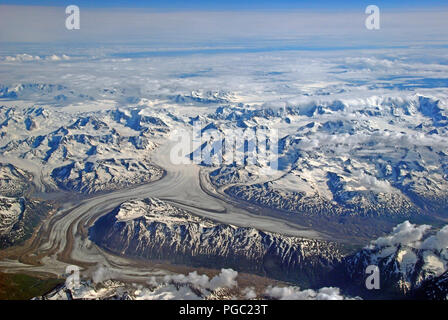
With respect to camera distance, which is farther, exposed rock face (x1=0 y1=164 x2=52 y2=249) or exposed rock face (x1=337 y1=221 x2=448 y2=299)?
exposed rock face (x1=0 y1=164 x2=52 y2=249)

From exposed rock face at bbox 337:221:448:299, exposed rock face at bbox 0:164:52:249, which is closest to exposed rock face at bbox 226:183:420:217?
exposed rock face at bbox 337:221:448:299

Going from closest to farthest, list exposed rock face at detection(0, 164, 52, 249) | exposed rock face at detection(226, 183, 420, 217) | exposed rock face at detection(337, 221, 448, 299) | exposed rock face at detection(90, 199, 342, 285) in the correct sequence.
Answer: exposed rock face at detection(337, 221, 448, 299), exposed rock face at detection(90, 199, 342, 285), exposed rock face at detection(0, 164, 52, 249), exposed rock face at detection(226, 183, 420, 217)

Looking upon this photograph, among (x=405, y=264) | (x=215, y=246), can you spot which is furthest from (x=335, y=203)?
(x=215, y=246)

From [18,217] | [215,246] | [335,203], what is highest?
[18,217]

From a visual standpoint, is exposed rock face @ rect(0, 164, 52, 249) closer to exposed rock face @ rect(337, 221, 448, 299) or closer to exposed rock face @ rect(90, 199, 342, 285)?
exposed rock face @ rect(90, 199, 342, 285)

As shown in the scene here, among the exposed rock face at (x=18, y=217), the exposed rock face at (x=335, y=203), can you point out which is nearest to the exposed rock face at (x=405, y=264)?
the exposed rock face at (x=335, y=203)

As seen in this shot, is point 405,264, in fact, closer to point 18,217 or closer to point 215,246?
point 215,246
